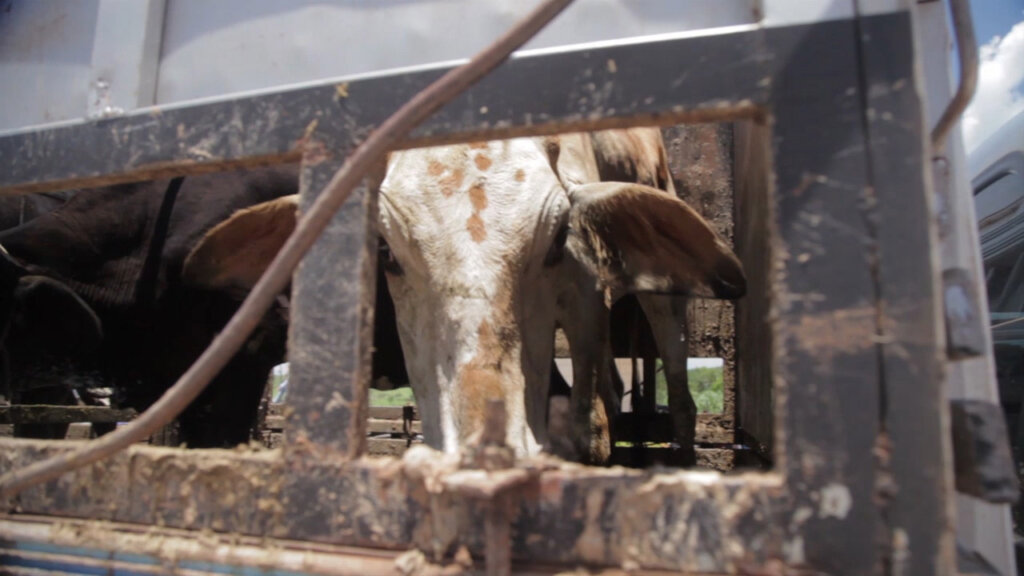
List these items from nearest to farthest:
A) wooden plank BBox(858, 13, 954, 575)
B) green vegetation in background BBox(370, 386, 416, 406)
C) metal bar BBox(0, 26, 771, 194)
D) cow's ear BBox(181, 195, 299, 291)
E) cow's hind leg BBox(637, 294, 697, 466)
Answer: wooden plank BBox(858, 13, 954, 575) < metal bar BBox(0, 26, 771, 194) < cow's ear BBox(181, 195, 299, 291) < cow's hind leg BBox(637, 294, 697, 466) < green vegetation in background BBox(370, 386, 416, 406)

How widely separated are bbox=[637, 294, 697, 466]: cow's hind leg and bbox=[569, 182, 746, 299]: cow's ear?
1.29 metres

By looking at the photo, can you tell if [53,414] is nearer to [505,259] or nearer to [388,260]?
[388,260]

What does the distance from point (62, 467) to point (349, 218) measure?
647 mm

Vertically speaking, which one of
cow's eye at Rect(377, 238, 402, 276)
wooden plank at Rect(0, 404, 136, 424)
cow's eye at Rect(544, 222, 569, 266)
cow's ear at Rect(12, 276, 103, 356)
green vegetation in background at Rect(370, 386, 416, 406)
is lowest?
wooden plank at Rect(0, 404, 136, 424)

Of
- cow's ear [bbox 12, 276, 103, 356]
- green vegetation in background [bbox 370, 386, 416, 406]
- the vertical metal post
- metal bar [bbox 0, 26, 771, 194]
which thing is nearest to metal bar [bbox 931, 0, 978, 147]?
metal bar [bbox 0, 26, 771, 194]

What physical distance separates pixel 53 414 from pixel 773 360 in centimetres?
408

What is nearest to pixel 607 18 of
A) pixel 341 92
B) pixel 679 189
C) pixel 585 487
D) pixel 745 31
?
pixel 745 31

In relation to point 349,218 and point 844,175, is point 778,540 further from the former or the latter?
point 349,218

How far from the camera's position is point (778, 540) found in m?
0.96

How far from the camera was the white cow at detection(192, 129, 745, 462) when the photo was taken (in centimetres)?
208

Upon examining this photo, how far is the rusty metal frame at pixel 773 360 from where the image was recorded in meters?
0.95

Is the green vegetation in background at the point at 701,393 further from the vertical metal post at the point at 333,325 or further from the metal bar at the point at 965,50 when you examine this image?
the metal bar at the point at 965,50

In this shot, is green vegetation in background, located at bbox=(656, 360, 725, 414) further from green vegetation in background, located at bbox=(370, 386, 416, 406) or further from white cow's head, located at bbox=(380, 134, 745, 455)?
white cow's head, located at bbox=(380, 134, 745, 455)

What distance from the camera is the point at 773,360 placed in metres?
1.11
